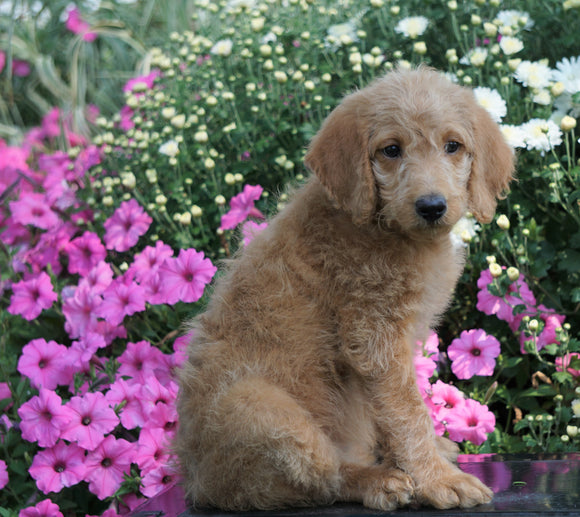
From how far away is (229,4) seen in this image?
5.64 meters

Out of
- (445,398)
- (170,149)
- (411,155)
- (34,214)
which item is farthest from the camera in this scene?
(34,214)

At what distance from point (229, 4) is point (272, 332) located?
145 inches

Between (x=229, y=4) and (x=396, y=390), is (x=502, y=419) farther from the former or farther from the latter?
(x=229, y=4)

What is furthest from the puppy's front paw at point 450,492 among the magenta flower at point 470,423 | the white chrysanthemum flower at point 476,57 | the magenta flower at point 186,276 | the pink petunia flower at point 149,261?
the white chrysanthemum flower at point 476,57

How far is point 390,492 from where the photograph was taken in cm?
248

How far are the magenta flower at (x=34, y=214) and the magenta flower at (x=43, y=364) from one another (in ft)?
4.29

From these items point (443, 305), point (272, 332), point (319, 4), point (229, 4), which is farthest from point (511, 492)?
point (229, 4)

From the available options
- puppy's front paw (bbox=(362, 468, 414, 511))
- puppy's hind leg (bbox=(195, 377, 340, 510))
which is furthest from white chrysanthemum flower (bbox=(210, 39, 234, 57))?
puppy's front paw (bbox=(362, 468, 414, 511))

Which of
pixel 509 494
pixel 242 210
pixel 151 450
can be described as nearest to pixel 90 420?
pixel 151 450

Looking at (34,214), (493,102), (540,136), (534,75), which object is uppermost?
(534,75)

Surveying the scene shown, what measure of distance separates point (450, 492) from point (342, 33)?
121 inches

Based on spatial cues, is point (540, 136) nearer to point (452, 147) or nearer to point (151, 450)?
point (452, 147)

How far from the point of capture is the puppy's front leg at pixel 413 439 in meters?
2.47

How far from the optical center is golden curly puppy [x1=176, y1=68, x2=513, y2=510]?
2.50 m
